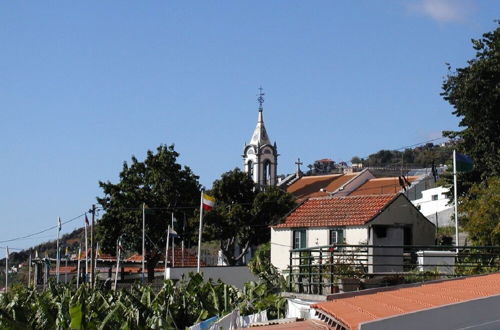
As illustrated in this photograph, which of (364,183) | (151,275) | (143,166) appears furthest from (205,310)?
(364,183)

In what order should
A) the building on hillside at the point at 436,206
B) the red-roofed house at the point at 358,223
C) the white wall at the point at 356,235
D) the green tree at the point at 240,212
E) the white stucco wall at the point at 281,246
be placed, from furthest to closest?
the green tree at the point at 240,212, the building on hillside at the point at 436,206, the white stucco wall at the point at 281,246, the white wall at the point at 356,235, the red-roofed house at the point at 358,223

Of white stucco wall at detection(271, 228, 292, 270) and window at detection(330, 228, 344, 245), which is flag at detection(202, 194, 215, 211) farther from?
window at detection(330, 228, 344, 245)

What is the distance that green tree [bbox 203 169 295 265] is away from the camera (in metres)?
69.9

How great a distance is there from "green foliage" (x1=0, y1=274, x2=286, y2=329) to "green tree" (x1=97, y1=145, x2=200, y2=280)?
3683 cm

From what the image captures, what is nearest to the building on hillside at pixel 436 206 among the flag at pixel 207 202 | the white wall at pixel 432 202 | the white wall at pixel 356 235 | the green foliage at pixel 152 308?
the white wall at pixel 432 202

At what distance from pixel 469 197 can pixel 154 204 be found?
105 feet

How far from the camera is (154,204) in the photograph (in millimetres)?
72812

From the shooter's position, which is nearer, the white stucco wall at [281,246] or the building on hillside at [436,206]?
the white stucco wall at [281,246]

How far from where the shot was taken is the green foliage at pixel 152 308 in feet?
79.2

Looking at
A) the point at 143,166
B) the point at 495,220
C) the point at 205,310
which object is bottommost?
the point at 205,310

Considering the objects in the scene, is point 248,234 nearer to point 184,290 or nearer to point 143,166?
point 143,166

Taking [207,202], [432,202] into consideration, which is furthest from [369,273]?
[432,202]

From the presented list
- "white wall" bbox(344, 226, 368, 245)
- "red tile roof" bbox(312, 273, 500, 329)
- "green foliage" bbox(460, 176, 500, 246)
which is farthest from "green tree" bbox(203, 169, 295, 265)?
"red tile roof" bbox(312, 273, 500, 329)

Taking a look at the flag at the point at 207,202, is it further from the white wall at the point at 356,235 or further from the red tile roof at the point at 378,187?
the red tile roof at the point at 378,187
